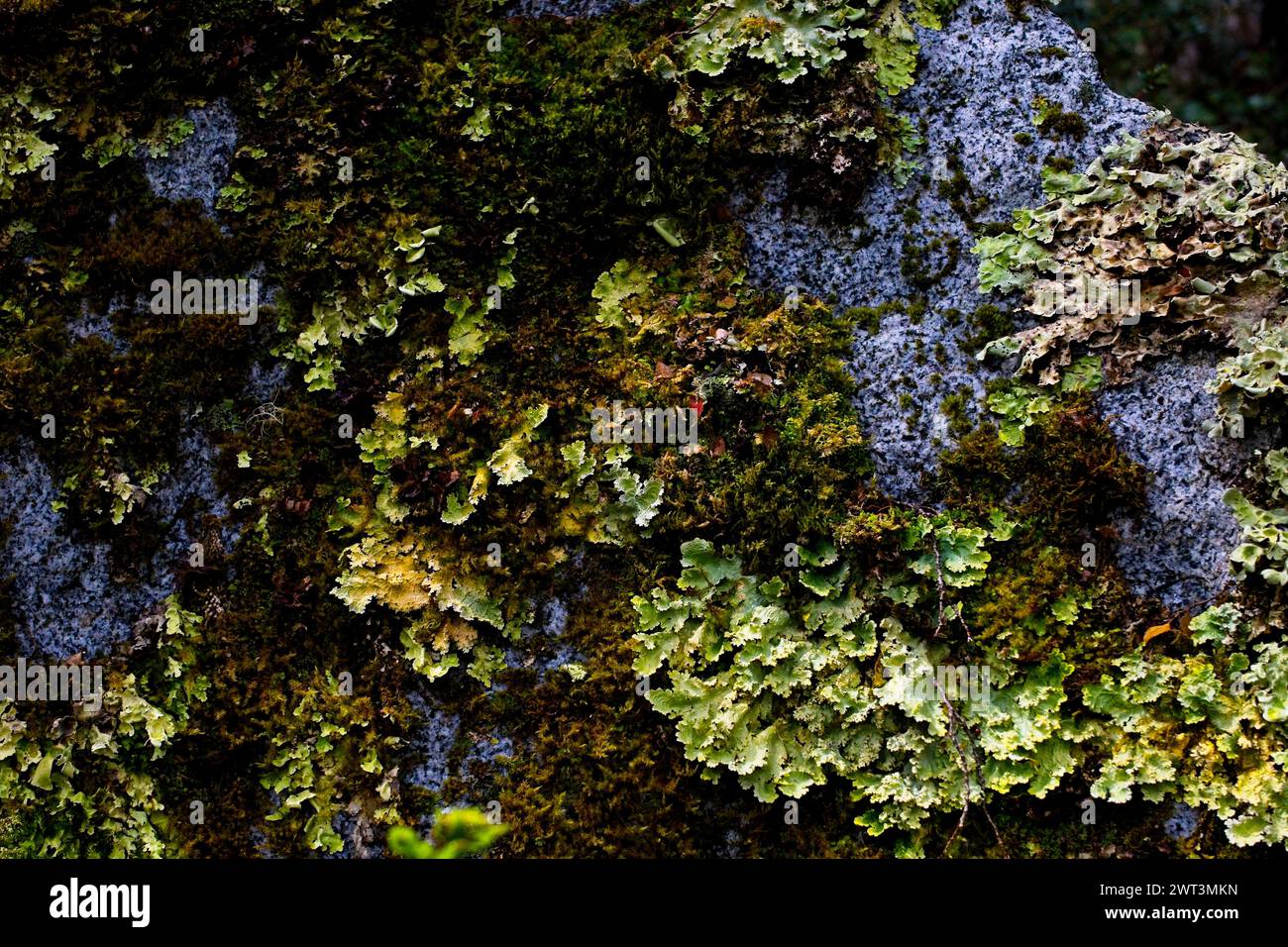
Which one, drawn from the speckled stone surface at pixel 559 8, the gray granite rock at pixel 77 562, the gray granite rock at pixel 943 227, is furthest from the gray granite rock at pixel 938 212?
the gray granite rock at pixel 77 562

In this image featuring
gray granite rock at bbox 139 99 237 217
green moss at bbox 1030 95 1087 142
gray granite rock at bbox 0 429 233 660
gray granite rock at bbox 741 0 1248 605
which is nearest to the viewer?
gray granite rock at bbox 741 0 1248 605

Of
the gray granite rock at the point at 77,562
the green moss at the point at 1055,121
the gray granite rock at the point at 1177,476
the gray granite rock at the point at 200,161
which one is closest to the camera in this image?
the gray granite rock at the point at 1177,476

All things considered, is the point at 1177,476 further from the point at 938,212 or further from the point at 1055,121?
the point at 1055,121

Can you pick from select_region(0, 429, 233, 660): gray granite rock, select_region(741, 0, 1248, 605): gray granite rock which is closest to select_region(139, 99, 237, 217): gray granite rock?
select_region(0, 429, 233, 660): gray granite rock

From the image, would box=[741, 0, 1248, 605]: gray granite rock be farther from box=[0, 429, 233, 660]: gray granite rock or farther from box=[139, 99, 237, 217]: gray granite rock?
box=[0, 429, 233, 660]: gray granite rock

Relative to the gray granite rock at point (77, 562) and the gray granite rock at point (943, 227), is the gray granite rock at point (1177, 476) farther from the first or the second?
the gray granite rock at point (77, 562)

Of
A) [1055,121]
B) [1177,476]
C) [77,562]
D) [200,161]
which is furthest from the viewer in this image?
[200,161]

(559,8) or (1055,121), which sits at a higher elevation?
(559,8)

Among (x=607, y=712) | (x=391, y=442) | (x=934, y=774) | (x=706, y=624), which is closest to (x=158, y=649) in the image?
(x=391, y=442)

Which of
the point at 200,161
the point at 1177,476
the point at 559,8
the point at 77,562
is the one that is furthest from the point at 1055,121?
the point at 77,562

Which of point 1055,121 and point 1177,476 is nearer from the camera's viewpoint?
point 1177,476
